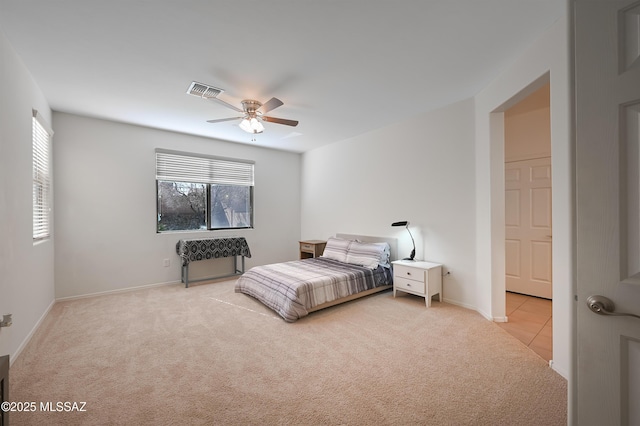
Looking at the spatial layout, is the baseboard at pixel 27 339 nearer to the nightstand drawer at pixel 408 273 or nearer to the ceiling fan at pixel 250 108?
the ceiling fan at pixel 250 108

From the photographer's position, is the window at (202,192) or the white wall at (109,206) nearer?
the white wall at (109,206)

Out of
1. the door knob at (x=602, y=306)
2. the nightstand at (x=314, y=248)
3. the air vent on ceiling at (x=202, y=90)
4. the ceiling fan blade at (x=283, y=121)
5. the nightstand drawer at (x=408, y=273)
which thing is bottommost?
the nightstand drawer at (x=408, y=273)

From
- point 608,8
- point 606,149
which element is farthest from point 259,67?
point 606,149

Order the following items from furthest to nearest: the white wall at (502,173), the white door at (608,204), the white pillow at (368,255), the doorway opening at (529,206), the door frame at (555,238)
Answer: the white pillow at (368,255) → the doorway opening at (529,206) → the white wall at (502,173) → the door frame at (555,238) → the white door at (608,204)

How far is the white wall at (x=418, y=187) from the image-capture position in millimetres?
3537

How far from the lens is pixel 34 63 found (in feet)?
8.51

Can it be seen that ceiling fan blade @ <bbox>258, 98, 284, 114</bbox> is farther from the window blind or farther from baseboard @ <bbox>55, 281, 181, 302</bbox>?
baseboard @ <bbox>55, 281, 181, 302</bbox>

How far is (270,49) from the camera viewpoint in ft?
7.80

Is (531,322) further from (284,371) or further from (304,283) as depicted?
(284,371)

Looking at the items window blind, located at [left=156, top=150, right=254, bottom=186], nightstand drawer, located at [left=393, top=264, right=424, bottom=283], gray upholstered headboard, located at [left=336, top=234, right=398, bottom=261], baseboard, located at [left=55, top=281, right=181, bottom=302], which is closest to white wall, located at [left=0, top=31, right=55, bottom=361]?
baseboard, located at [left=55, top=281, right=181, bottom=302]

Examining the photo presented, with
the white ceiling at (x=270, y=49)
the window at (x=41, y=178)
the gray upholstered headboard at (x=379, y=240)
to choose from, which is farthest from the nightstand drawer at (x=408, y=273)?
the window at (x=41, y=178)

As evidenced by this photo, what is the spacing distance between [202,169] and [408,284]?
13.1ft

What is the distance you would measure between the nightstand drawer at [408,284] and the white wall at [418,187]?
424 mm

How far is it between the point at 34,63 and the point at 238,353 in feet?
10.7
